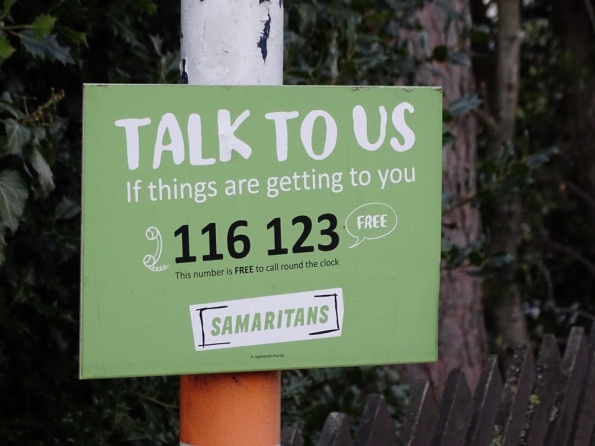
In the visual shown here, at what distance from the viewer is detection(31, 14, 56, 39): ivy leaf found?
1920 mm

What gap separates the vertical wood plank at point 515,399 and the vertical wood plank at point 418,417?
390 mm

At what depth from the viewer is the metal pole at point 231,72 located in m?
1.41

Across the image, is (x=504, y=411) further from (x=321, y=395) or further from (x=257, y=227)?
(x=257, y=227)

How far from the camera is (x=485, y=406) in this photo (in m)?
2.41

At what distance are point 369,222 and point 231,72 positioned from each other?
1.07ft

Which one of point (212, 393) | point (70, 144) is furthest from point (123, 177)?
point (70, 144)

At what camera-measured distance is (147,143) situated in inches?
52.8

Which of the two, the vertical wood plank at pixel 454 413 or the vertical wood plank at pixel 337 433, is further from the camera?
the vertical wood plank at pixel 454 413

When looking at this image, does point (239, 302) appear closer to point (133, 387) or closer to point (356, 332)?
point (356, 332)

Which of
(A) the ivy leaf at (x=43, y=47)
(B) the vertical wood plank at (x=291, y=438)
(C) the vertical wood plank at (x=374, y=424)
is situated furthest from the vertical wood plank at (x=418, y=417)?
(A) the ivy leaf at (x=43, y=47)

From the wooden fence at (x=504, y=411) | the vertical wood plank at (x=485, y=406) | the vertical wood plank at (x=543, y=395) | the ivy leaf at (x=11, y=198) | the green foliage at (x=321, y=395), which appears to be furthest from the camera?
the green foliage at (x=321, y=395)

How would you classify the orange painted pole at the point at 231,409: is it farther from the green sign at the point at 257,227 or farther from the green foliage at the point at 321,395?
the green foliage at the point at 321,395

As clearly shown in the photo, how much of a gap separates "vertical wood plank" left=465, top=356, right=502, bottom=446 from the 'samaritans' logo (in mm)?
1090

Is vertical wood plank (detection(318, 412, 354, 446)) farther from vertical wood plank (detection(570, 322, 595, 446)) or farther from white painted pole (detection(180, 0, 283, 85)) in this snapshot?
vertical wood plank (detection(570, 322, 595, 446))
